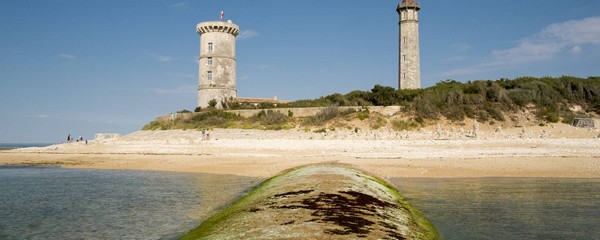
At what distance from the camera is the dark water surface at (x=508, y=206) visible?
7484 millimetres

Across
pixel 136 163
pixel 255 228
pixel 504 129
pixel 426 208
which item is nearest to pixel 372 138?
pixel 504 129

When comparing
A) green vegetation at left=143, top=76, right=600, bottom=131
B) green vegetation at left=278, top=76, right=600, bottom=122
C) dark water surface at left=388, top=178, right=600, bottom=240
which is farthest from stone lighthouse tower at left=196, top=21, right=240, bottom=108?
dark water surface at left=388, top=178, right=600, bottom=240

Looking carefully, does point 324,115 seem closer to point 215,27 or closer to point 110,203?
point 215,27

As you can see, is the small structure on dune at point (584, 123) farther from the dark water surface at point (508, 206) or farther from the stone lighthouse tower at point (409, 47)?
the stone lighthouse tower at point (409, 47)

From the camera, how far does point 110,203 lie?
11.1 m

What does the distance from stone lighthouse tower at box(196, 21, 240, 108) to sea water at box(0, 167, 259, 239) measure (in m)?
37.4

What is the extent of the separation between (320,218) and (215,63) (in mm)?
50814

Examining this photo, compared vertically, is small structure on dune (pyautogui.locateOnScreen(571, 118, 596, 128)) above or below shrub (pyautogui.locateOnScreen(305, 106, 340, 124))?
below

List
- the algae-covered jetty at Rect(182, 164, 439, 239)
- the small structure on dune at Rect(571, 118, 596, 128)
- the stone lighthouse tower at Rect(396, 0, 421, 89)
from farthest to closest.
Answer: the stone lighthouse tower at Rect(396, 0, 421, 89) → the small structure on dune at Rect(571, 118, 596, 128) → the algae-covered jetty at Rect(182, 164, 439, 239)

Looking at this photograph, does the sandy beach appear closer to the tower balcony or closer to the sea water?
the sea water

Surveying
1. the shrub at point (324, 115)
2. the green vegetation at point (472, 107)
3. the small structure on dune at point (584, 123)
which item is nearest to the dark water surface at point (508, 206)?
the small structure on dune at point (584, 123)

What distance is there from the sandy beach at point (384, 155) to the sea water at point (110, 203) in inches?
138

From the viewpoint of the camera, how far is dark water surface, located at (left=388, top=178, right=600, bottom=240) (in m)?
7.48

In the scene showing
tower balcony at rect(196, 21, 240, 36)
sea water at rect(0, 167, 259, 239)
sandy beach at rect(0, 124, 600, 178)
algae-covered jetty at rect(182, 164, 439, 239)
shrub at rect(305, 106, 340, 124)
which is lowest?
sea water at rect(0, 167, 259, 239)
